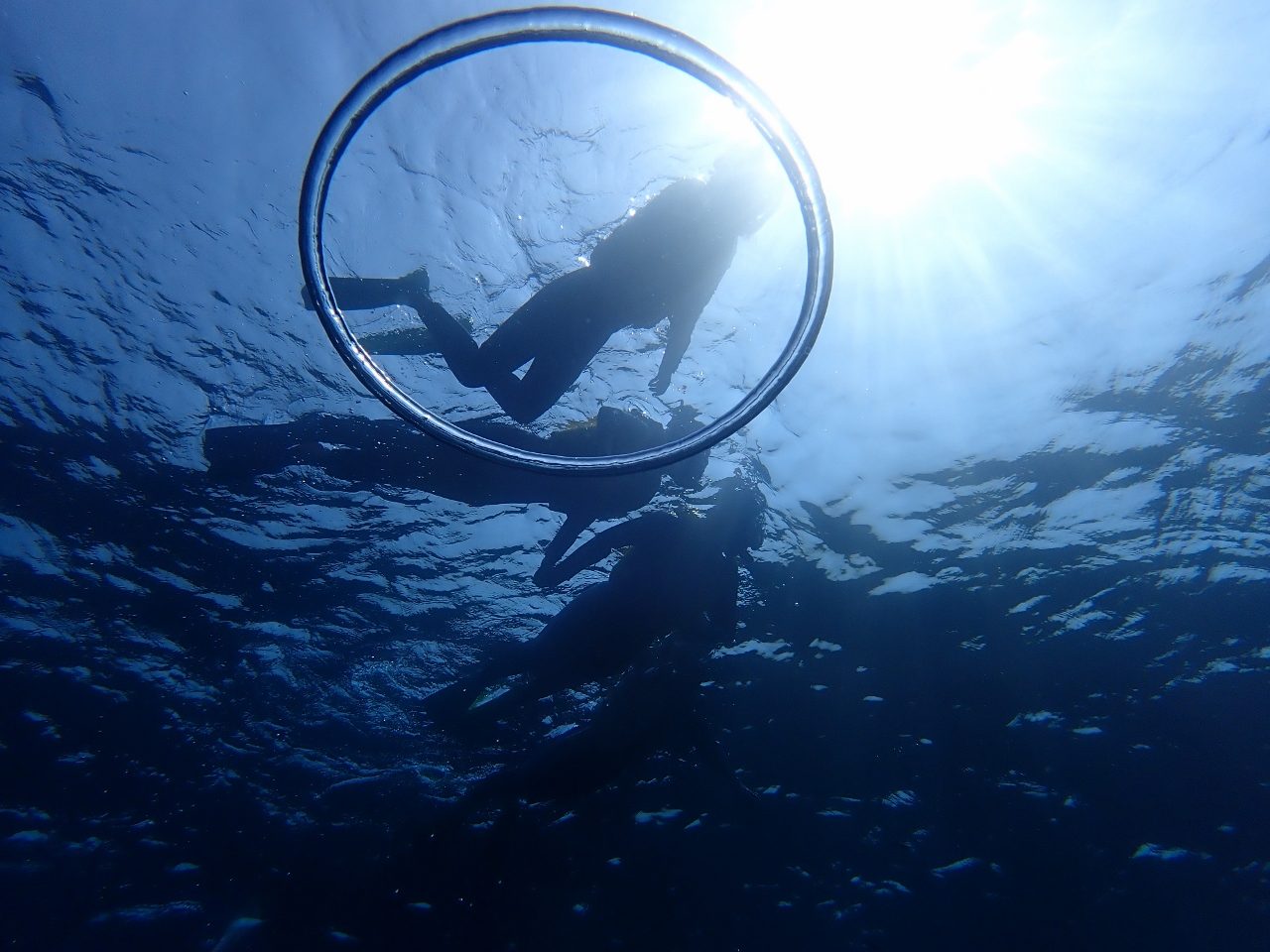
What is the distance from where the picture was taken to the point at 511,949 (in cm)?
1349

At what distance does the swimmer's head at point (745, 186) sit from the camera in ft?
12.5

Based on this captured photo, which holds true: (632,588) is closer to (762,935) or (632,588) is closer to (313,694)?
(313,694)

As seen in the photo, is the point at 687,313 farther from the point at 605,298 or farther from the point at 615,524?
the point at 615,524

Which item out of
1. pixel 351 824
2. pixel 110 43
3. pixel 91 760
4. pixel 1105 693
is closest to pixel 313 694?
pixel 351 824

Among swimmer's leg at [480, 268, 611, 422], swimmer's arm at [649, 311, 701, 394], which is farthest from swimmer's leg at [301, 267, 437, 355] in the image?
swimmer's arm at [649, 311, 701, 394]

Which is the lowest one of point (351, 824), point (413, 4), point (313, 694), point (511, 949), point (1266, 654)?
point (511, 949)

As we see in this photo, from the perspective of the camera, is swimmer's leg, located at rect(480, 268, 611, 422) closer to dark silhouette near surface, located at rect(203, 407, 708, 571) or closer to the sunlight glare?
dark silhouette near surface, located at rect(203, 407, 708, 571)

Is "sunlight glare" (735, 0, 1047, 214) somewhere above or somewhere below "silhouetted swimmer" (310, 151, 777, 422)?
above

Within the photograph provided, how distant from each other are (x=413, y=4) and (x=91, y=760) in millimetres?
14606

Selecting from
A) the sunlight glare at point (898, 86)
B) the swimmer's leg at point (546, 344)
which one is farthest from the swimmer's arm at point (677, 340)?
the sunlight glare at point (898, 86)

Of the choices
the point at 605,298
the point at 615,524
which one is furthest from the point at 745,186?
the point at 615,524

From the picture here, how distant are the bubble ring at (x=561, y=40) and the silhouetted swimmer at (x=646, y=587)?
5081 millimetres

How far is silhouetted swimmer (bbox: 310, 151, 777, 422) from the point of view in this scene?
4.34 m

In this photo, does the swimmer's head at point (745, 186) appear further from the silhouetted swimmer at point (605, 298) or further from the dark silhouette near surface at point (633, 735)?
the dark silhouette near surface at point (633, 735)
